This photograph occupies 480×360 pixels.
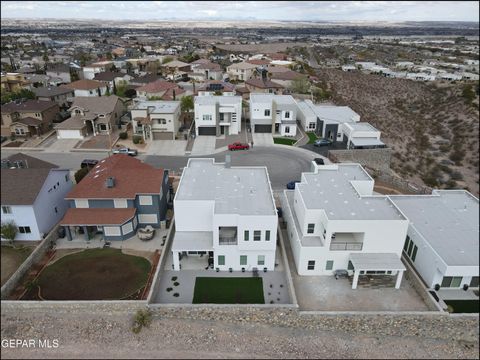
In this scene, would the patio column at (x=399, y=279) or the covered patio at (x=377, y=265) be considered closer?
the covered patio at (x=377, y=265)

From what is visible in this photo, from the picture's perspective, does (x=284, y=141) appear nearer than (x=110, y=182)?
No

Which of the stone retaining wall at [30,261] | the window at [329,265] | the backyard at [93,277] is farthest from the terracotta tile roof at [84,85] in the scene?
the window at [329,265]

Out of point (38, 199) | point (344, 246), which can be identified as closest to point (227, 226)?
point (344, 246)

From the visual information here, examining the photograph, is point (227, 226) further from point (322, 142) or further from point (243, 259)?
point (322, 142)

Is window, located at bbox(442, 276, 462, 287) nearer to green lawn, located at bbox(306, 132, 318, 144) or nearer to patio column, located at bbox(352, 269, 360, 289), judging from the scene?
patio column, located at bbox(352, 269, 360, 289)

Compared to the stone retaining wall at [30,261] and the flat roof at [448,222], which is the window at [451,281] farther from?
the stone retaining wall at [30,261]

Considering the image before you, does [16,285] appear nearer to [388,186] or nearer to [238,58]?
[388,186]
